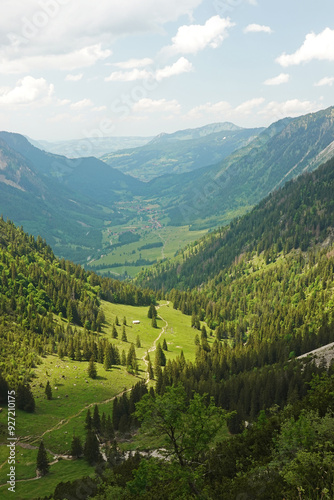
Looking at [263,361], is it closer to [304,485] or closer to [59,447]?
[59,447]

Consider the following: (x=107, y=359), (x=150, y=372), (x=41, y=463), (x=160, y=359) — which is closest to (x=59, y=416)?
(x=41, y=463)

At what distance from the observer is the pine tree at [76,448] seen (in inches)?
3748

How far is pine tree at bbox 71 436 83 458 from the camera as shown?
95188 millimetres

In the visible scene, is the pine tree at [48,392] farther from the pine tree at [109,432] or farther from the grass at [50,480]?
the grass at [50,480]

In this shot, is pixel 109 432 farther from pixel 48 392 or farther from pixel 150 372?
pixel 150 372

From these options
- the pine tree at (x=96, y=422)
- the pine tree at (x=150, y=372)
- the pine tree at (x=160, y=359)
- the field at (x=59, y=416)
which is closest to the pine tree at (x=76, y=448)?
the field at (x=59, y=416)

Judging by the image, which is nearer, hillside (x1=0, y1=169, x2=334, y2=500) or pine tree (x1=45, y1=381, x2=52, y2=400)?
hillside (x1=0, y1=169, x2=334, y2=500)

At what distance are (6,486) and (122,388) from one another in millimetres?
68125

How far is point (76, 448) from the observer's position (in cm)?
9550

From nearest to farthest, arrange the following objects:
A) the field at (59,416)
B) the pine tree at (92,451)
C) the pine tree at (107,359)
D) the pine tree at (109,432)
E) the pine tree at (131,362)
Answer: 1. the field at (59,416)
2. the pine tree at (92,451)
3. the pine tree at (109,432)
4. the pine tree at (107,359)
5. the pine tree at (131,362)

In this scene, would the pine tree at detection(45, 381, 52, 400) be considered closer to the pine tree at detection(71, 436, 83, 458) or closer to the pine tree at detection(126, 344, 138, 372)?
the pine tree at detection(71, 436, 83, 458)

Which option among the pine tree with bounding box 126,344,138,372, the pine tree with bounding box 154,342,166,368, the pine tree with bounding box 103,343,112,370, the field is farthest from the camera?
the pine tree with bounding box 154,342,166,368

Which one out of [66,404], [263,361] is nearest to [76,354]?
[66,404]

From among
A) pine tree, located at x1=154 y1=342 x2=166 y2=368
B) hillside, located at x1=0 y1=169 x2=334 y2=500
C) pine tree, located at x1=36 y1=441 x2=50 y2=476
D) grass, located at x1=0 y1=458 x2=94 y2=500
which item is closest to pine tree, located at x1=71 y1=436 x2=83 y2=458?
hillside, located at x1=0 y1=169 x2=334 y2=500
